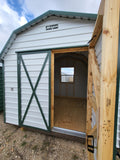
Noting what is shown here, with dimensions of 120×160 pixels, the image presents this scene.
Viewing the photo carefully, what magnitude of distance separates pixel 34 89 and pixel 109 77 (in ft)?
6.94

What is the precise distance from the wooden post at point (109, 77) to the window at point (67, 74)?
16.7 ft

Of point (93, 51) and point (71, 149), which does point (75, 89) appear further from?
point (93, 51)

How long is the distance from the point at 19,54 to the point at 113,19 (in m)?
2.57

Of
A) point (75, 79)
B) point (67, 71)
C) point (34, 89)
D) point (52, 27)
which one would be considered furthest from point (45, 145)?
point (67, 71)

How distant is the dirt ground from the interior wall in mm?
3658

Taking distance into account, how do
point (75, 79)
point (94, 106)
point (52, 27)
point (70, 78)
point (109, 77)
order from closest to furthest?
point (109, 77) < point (94, 106) < point (52, 27) < point (75, 79) < point (70, 78)

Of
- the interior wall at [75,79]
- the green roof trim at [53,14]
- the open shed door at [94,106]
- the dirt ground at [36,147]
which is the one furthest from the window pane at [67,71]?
the dirt ground at [36,147]

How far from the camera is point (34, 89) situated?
2256 millimetres

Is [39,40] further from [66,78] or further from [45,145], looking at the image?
[66,78]

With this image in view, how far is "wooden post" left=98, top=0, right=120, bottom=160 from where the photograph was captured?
505 millimetres

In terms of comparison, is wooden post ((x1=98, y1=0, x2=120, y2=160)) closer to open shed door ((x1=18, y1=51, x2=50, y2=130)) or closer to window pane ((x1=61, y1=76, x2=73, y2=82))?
open shed door ((x1=18, y1=51, x2=50, y2=130))

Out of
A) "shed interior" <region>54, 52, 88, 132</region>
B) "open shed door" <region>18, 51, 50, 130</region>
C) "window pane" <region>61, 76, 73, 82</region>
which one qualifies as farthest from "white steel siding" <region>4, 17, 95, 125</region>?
"window pane" <region>61, 76, 73, 82</region>

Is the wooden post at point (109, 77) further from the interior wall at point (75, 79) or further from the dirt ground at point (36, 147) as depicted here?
the interior wall at point (75, 79)

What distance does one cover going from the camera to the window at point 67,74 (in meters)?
5.63
